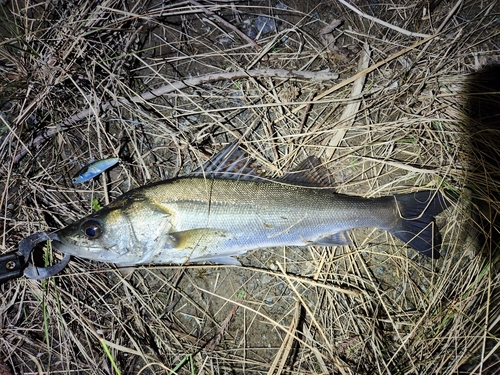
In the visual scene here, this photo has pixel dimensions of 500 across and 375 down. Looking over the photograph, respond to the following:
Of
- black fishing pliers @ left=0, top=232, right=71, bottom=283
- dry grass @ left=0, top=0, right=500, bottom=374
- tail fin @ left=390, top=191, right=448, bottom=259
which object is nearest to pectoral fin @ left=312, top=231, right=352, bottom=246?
dry grass @ left=0, top=0, right=500, bottom=374

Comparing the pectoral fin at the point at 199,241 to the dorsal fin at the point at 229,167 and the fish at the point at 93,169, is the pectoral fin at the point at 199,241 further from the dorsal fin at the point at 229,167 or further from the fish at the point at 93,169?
the fish at the point at 93,169

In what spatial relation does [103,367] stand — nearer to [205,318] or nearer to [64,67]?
[205,318]

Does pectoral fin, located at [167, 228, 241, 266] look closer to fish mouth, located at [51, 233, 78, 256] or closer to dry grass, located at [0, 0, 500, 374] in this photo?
dry grass, located at [0, 0, 500, 374]

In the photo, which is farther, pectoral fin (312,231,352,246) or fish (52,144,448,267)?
pectoral fin (312,231,352,246)

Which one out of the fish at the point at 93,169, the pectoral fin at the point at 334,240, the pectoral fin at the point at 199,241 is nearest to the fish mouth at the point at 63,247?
the fish at the point at 93,169

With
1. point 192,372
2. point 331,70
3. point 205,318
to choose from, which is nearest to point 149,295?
point 205,318

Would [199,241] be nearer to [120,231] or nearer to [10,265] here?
[120,231]

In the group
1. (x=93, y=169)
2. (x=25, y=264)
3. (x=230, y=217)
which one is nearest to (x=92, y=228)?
(x=93, y=169)
